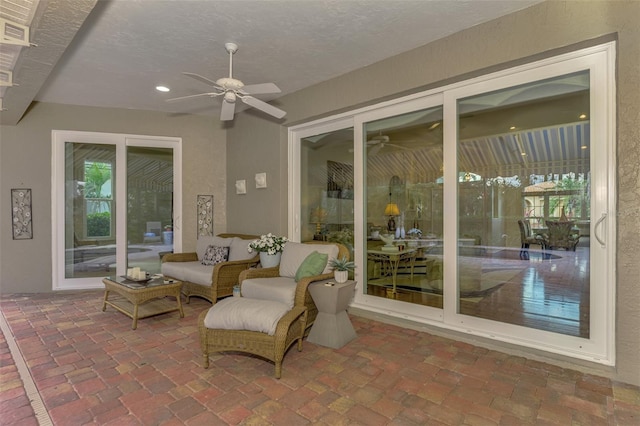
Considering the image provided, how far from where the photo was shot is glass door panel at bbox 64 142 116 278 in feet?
17.4

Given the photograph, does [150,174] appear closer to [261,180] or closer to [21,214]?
[21,214]

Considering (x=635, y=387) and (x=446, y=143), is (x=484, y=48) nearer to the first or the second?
(x=446, y=143)

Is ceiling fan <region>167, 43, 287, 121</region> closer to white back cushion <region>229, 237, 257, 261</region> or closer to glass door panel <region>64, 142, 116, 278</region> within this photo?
white back cushion <region>229, 237, 257, 261</region>

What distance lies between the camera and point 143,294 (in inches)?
140

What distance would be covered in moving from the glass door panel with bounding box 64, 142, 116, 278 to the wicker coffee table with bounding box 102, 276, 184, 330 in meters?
1.56

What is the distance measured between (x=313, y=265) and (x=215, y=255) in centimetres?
208

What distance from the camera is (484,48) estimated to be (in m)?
3.02

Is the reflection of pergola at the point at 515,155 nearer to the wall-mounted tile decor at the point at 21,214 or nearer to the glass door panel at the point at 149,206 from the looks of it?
the glass door panel at the point at 149,206

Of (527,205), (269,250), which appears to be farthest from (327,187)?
(527,205)

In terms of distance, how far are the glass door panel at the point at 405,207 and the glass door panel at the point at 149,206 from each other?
3801 mm

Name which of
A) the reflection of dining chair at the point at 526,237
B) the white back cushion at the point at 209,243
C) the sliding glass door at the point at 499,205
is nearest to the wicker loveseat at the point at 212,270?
the white back cushion at the point at 209,243

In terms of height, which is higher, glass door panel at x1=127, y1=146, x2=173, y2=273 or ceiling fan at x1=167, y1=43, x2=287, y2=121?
ceiling fan at x1=167, y1=43, x2=287, y2=121

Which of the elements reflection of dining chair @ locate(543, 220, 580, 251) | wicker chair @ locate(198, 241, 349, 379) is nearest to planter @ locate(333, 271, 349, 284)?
wicker chair @ locate(198, 241, 349, 379)

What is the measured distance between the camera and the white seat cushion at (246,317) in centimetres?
258
